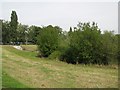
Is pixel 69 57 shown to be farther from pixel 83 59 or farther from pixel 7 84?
pixel 7 84

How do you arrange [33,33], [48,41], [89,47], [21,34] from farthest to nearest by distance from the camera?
[21,34], [33,33], [48,41], [89,47]

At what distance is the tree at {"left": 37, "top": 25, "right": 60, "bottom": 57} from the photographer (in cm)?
4778

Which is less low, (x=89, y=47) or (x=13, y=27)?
(x=13, y=27)

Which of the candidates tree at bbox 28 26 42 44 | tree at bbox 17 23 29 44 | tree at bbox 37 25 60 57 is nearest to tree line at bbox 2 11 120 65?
tree at bbox 37 25 60 57

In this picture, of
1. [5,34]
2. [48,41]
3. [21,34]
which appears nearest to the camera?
[48,41]

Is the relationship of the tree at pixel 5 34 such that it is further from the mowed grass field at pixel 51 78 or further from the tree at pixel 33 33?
the mowed grass field at pixel 51 78

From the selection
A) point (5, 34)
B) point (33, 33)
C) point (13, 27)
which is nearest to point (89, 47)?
point (5, 34)

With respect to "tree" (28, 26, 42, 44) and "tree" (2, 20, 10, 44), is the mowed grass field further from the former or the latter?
"tree" (28, 26, 42, 44)

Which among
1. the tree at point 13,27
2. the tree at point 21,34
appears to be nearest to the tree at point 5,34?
the tree at point 13,27

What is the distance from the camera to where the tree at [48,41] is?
157 feet

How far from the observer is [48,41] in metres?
48.4

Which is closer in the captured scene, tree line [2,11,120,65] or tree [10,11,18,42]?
tree line [2,11,120,65]

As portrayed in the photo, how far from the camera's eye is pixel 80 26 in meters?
38.8

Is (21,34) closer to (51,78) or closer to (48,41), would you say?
(48,41)
